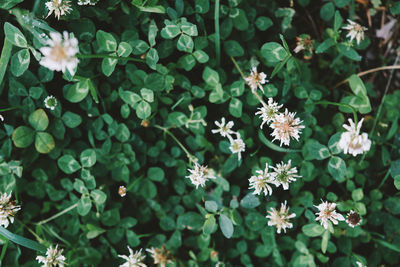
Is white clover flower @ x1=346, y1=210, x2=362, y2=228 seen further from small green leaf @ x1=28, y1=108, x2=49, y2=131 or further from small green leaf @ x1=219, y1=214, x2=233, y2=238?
small green leaf @ x1=28, y1=108, x2=49, y2=131

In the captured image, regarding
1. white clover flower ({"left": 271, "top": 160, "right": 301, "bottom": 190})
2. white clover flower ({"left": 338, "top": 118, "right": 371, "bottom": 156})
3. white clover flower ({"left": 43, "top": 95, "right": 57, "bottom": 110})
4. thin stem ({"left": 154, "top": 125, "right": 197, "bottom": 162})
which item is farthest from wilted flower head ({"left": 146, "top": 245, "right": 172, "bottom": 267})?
white clover flower ({"left": 338, "top": 118, "right": 371, "bottom": 156})

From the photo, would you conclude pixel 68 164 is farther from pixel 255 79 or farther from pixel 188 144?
pixel 255 79

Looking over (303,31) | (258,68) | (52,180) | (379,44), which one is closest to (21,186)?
(52,180)

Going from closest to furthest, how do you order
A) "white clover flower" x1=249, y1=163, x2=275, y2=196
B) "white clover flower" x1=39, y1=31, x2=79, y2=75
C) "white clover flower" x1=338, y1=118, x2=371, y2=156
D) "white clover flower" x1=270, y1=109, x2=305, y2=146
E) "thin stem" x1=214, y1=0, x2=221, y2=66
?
"white clover flower" x1=39, y1=31, x2=79, y2=75 < "white clover flower" x1=338, y1=118, x2=371, y2=156 < "white clover flower" x1=270, y1=109, x2=305, y2=146 < "white clover flower" x1=249, y1=163, x2=275, y2=196 < "thin stem" x1=214, y1=0, x2=221, y2=66

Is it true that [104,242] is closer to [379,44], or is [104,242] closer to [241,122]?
[241,122]

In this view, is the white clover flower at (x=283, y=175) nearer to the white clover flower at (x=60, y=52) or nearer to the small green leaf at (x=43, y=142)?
the white clover flower at (x=60, y=52)

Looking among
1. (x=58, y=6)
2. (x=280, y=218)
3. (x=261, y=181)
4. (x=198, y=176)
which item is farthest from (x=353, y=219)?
(x=58, y=6)
